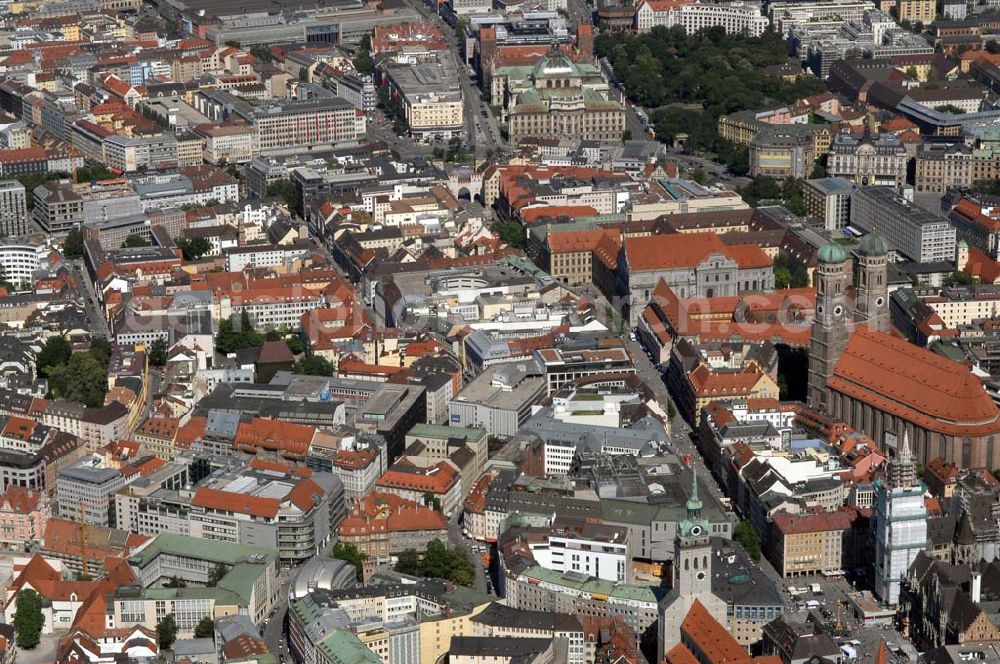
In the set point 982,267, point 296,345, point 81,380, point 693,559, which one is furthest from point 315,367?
point 982,267

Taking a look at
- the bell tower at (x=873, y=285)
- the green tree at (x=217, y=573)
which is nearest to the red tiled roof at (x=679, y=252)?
the bell tower at (x=873, y=285)

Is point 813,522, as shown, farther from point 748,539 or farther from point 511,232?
point 511,232

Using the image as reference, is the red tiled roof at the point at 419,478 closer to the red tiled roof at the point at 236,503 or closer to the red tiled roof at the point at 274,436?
the red tiled roof at the point at 274,436

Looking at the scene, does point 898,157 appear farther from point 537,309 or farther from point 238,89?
point 238,89

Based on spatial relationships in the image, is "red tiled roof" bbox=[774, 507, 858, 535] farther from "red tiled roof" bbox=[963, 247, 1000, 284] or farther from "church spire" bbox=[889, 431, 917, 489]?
"red tiled roof" bbox=[963, 247, 1000, 284]

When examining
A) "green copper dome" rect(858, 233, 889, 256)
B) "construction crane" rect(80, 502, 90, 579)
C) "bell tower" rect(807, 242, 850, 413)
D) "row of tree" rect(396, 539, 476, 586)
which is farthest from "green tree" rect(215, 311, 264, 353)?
"green copper dome" rect(858, 233, 889, 256)

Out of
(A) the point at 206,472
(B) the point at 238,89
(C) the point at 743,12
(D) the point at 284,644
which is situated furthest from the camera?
(C) the point at 743,12

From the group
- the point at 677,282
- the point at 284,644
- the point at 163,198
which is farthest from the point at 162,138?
the point at 284,644
